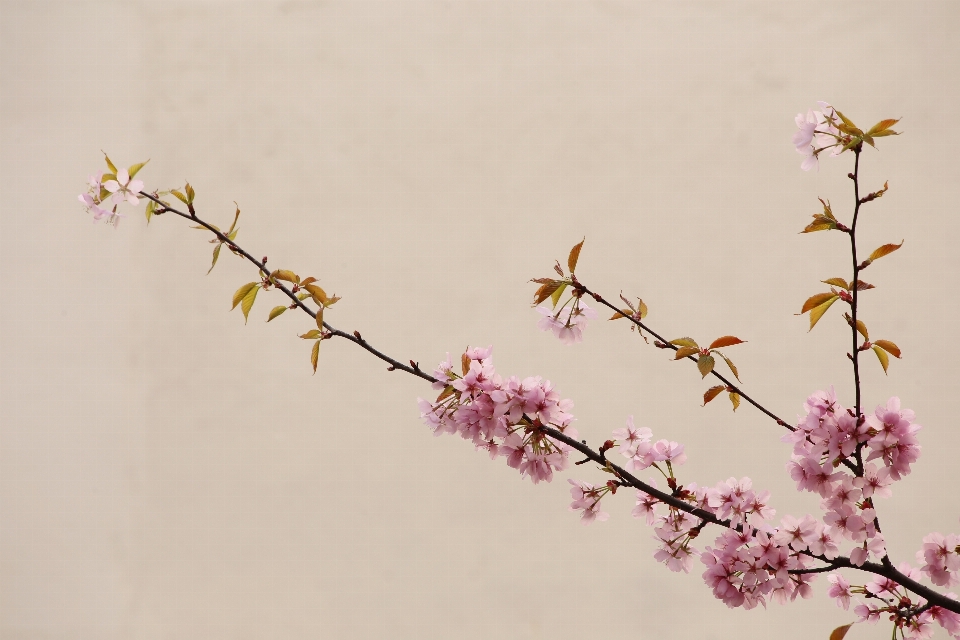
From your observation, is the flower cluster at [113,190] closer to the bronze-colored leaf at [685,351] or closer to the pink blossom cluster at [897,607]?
the bronze-colored leaf at [685,351]

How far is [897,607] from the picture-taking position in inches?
22.6

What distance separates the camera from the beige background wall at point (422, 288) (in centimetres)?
157

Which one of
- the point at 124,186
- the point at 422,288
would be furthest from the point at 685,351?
the point at 422,288

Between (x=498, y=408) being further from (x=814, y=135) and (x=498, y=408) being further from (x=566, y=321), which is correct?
(x=814, y=135)

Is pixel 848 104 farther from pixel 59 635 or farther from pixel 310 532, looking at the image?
pixel 59 635

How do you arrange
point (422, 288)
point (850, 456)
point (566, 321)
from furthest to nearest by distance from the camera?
point (422, 288) < point (566, 321) < point (850, 456)

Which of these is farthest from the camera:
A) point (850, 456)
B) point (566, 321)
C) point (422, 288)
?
point (422, 288)

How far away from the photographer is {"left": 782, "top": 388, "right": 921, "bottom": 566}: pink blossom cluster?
521 mm

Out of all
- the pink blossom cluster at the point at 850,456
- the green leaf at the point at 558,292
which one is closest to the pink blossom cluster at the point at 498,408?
the green leaf at the point at 558,292

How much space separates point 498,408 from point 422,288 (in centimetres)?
111

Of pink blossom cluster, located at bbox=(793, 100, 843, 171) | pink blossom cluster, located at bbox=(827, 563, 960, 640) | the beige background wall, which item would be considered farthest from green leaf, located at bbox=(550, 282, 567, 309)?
the beige background wall

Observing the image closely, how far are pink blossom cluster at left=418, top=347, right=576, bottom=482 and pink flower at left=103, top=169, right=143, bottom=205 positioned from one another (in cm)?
34

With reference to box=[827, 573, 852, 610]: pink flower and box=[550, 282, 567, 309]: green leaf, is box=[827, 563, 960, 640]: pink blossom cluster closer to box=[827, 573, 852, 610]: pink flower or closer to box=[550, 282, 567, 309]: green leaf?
box=[827, 573, 852, 610]: pink flower

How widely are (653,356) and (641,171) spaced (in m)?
0.40
